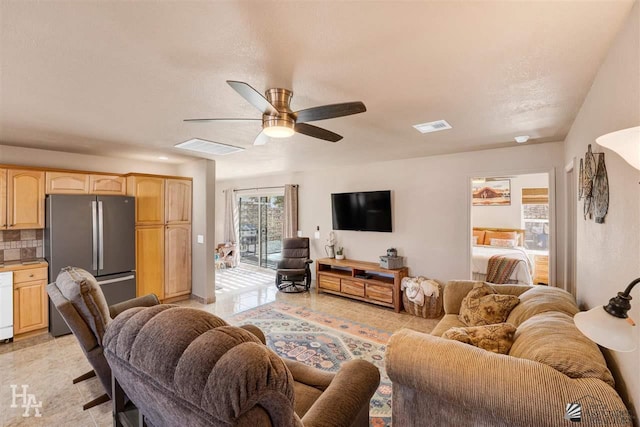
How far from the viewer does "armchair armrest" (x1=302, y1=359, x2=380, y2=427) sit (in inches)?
48.5

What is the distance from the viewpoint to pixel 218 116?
→ 2646 mm

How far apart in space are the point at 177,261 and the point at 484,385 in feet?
15.9

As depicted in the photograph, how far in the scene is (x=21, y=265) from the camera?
3545mm

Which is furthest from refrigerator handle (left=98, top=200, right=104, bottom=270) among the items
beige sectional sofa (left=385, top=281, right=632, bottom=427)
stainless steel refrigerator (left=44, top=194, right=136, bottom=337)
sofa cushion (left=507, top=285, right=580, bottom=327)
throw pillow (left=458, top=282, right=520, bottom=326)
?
sofa cushion (left=507, top=285, right=580, bottom=327)

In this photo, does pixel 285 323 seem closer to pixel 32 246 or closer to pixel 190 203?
pixel 190 203

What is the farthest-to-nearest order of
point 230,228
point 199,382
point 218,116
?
point 230,228 → point 218,116 → point 199,382

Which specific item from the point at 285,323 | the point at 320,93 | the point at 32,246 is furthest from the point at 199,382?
the point at 32,246

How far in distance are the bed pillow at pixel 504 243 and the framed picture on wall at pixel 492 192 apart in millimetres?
A: 941

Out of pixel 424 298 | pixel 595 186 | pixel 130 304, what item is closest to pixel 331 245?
pixel 424 298

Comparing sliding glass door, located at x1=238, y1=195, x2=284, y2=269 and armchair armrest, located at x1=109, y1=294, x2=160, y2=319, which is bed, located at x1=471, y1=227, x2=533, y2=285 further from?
armchair armrest, located at x1=109, y1=294, x2=160, y2=319

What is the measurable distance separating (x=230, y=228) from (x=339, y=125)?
19.7ft

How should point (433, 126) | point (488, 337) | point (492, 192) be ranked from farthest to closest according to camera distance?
point (492, 192) < point (433, 126) < point (488, 337)

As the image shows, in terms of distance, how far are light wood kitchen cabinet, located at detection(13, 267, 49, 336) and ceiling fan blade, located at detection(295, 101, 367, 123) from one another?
3.79 m

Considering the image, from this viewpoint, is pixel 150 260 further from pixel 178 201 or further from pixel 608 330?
pixel 608 330
